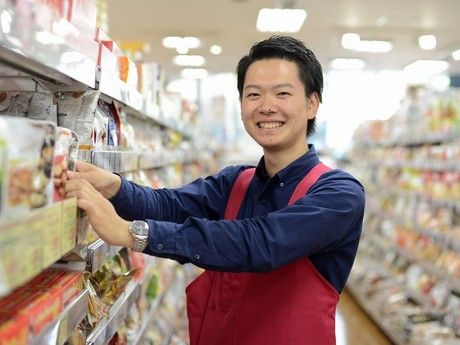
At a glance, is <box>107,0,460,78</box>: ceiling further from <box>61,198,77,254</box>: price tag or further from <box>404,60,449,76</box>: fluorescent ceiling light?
<box>61,198,77,254</box>: price tag

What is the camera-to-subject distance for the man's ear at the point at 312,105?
2.05m

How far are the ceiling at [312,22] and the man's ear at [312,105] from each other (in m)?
6.22

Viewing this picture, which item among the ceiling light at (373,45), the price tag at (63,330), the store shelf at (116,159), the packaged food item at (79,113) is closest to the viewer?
the price tag at (63,330)

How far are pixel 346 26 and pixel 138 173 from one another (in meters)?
7.75

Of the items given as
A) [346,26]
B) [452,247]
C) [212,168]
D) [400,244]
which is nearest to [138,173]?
[452,247]

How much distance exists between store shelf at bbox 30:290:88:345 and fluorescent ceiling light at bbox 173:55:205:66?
1135 cm

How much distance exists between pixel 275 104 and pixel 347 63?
1128 centimetres

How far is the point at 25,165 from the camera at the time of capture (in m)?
0.95

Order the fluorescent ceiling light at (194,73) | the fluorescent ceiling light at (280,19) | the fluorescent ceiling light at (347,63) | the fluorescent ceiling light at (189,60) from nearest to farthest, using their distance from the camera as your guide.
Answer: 1. the fluorescent ceiling light at (280,19)
2. the fluorescent ceiling light at (347,63)
3. the fluorescent ceiling light at (189,60)
4. the fluorescent ceiling light at (194,73)

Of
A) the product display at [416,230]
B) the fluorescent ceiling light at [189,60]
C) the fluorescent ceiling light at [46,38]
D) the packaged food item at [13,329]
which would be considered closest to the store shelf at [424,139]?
the product display at [416,230]

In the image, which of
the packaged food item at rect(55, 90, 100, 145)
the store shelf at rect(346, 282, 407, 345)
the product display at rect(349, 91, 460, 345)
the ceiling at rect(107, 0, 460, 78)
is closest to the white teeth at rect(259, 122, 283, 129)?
the packaged food item at rect(55, 90, 100, 145)

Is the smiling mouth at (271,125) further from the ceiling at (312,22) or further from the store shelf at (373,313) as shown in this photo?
the ceiling at (312,22)

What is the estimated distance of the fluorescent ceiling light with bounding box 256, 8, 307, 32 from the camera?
7.84m

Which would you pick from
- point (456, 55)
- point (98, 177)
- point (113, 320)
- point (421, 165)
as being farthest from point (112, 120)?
point (456, 55)
